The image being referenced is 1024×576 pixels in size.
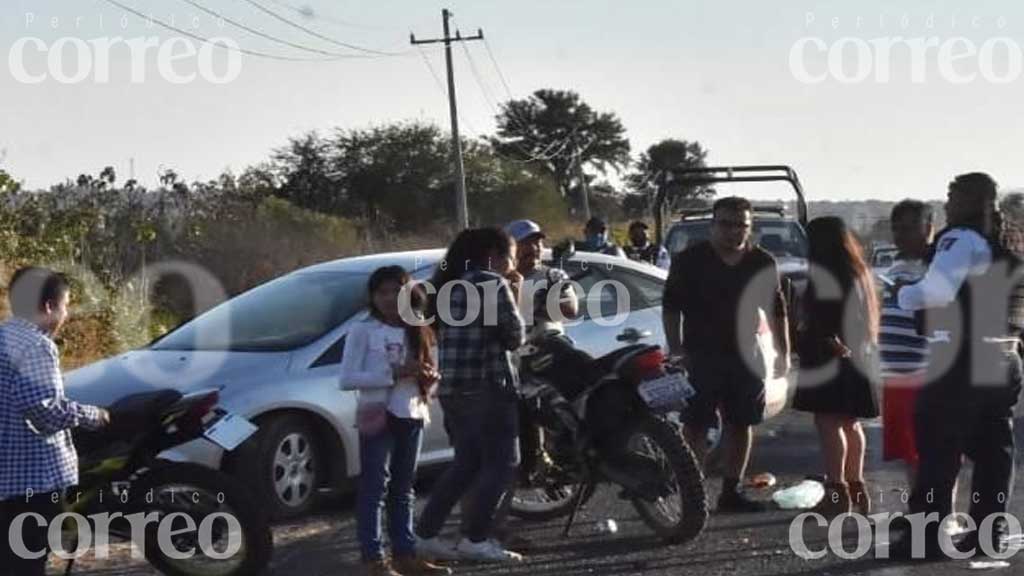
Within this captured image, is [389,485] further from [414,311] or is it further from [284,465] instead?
[284,465]

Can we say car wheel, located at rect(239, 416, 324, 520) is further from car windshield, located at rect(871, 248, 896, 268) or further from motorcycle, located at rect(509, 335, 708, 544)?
car windshield, located at rect(871, 248, 896, 268)

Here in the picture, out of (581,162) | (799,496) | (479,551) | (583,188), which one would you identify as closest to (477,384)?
(479,551)

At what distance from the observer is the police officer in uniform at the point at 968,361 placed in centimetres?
725

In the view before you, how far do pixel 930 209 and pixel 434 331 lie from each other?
276 centimetres

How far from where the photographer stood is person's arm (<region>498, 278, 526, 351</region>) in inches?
285

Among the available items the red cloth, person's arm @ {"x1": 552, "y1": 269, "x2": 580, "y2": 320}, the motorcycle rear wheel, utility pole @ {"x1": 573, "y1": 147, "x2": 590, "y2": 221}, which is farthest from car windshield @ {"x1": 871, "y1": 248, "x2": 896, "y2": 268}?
utility pole @ {"x1": 573, "y1": 147, "x2": 590, "y2": 221}

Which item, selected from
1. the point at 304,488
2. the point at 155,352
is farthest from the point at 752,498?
the point at 155,352

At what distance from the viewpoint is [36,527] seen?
6414mm

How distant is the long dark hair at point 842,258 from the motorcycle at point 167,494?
314 cm

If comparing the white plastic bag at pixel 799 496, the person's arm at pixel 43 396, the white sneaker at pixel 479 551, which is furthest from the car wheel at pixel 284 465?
the white plastic bag at pixel 799 496

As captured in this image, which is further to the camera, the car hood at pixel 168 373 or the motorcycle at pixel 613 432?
the car hood at pixel 168 373

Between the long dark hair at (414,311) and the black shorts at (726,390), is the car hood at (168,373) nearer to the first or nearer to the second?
the long dark hair at (414,311)

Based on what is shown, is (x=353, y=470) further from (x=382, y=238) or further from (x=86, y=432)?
(x=382, y=238)

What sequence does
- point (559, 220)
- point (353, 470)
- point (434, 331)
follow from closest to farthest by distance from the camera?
point (434, 331) < point (353, 470) < point (559, 220)
